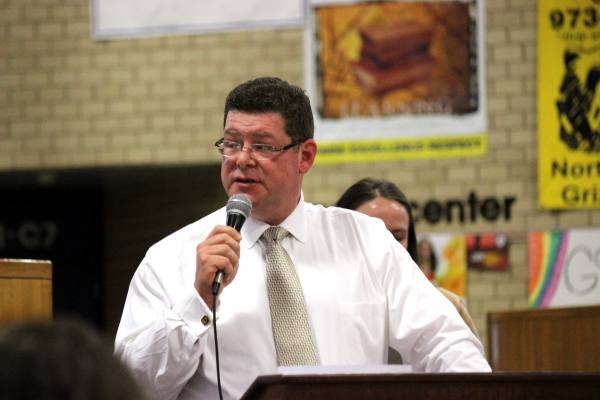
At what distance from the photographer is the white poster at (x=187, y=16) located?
6652 millimetres

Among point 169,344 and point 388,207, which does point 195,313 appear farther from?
point 388,207

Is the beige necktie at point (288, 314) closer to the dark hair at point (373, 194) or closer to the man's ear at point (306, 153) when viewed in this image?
the man's ear at point (306, 153)

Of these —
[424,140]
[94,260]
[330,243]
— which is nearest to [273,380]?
[330,243]

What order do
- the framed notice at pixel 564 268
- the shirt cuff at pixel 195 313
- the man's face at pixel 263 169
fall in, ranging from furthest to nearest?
the framed notice at pixel 564 268 → the man's face at pixel 263 169 → the shirt cuff at pixel 195 313

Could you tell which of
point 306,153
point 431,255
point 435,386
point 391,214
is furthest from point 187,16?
point 435,386

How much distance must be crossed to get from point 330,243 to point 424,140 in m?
3.59

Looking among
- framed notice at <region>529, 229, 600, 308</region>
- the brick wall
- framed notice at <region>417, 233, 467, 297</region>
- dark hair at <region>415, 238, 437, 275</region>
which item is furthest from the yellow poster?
dark hair at <region>415, 238, 437, 275</region>

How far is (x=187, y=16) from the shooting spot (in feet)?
22.2

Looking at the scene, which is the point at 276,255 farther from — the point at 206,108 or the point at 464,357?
the point at 206,108

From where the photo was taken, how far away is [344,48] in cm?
657

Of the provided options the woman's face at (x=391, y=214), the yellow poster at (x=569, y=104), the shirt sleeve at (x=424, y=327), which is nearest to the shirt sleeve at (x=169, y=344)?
the shirt sleeve at (x=424, y=327)

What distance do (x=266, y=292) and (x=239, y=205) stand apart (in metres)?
0.34

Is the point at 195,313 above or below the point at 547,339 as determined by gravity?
Answer: above

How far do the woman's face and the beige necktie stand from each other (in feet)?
3.02
